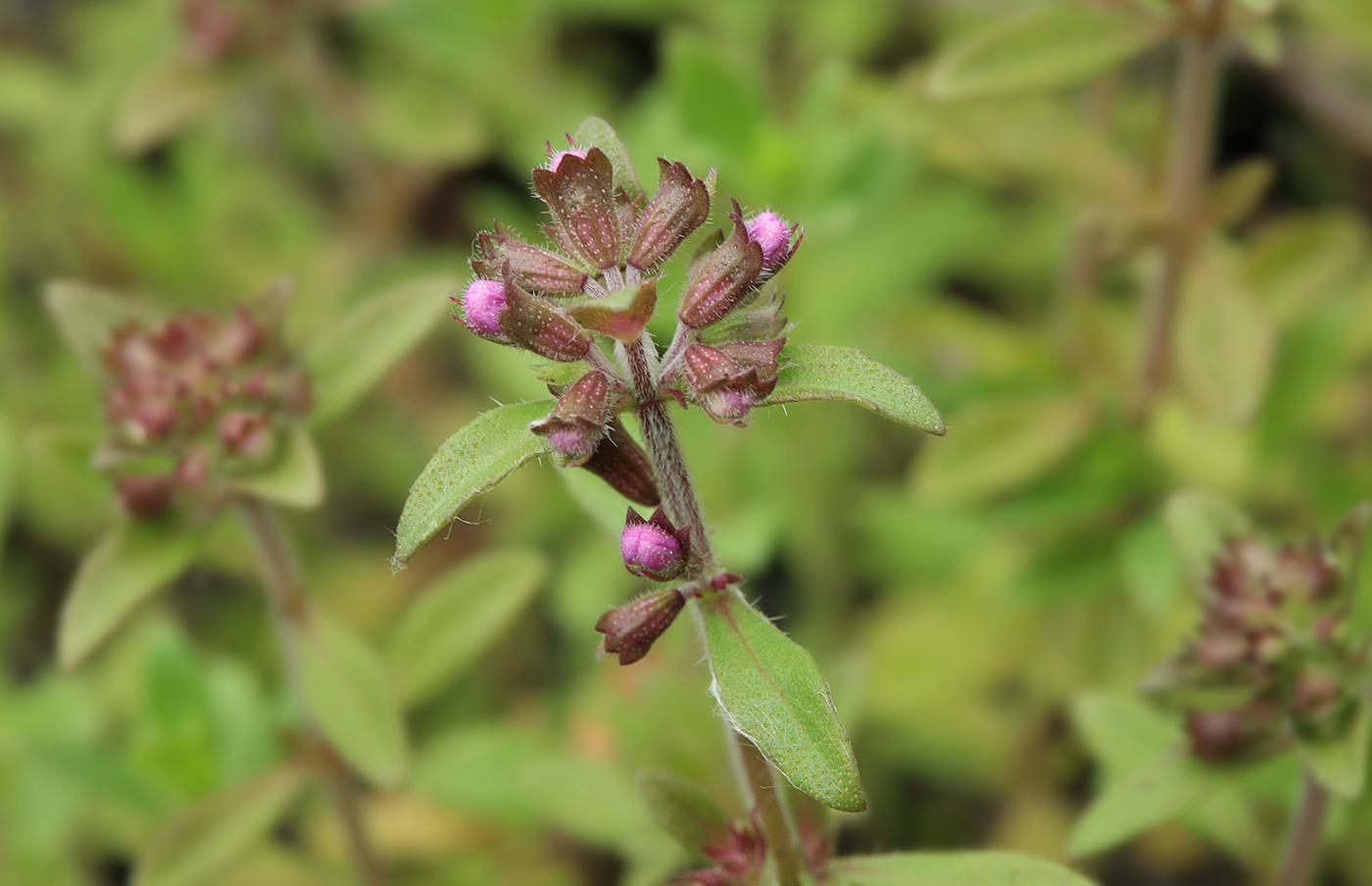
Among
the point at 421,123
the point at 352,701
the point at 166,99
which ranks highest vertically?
the point at 421,123

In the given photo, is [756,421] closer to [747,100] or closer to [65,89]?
[747,100]

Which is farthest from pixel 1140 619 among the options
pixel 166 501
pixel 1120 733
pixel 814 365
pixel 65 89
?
pixel 65 89

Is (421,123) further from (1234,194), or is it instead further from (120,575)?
(1234,194)

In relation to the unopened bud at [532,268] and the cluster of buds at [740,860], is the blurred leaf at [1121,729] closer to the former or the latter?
the cluster of buds at [740,860]

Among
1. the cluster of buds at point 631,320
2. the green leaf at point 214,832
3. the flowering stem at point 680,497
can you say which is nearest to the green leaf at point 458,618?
the green leaf at point 214,832

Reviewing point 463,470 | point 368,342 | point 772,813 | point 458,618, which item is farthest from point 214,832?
point 463,470

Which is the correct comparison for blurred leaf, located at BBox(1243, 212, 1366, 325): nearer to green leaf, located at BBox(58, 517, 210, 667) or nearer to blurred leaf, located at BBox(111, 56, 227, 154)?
green leaf, located at BBox(58, 517, 210, 667)
